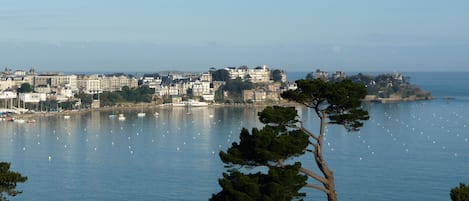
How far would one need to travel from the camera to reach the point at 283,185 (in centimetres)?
344

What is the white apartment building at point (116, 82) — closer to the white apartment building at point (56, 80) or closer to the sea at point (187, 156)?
the white apartment building at point (56, 80)

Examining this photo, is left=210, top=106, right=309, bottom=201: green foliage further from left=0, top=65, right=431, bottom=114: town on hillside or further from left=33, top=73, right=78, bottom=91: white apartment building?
left=33, top=73, right=78, bottom=91: white apartment building

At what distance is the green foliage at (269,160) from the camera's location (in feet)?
11.2

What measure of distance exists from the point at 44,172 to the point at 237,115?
34.1 feet

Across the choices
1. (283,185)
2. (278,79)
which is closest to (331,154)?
(283,185)

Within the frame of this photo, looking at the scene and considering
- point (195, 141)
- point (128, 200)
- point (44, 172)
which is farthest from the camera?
point (195, 141)

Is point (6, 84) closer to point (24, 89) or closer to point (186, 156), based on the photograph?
point (24, 89)

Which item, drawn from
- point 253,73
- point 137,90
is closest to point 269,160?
point 137,90

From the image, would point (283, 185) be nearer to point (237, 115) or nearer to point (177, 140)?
point (177, 140)

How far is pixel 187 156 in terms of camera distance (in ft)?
35.8

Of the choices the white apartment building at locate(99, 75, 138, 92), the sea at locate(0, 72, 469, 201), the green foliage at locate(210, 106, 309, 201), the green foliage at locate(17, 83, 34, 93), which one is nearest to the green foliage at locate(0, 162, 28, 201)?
the green foliage at locate(210, 106, 309, 201)

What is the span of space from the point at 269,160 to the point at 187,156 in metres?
7.48

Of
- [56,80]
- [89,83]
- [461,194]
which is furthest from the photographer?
[56,80]

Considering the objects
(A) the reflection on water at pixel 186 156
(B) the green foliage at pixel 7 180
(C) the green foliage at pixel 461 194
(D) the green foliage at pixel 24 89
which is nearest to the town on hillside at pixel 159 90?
(D) the green foliage at pixel 24 89
